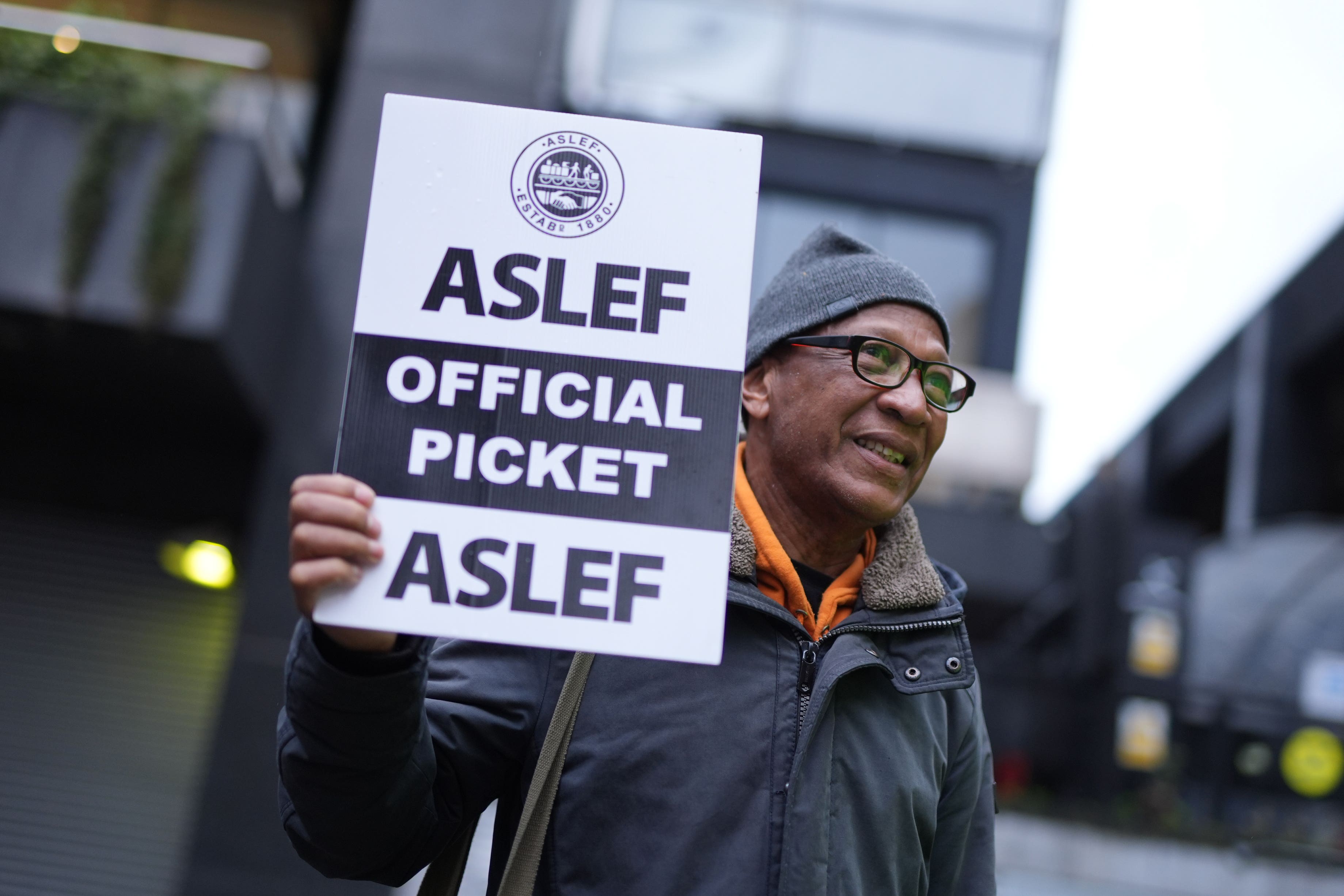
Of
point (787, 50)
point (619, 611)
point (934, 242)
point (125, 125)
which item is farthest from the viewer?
point (934, 242)

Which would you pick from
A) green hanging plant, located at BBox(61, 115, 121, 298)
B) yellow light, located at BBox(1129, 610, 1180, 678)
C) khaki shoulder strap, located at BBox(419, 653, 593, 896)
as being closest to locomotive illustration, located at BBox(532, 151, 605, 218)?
khaki shoulder strap, located at BBox(419, 653, 593, 896)

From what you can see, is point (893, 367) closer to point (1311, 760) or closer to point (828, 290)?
point (828, 290)

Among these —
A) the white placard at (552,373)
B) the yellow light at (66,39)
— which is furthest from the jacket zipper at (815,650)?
the yellow light at (66,39)

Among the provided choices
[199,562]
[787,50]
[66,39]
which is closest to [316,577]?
[66,39]

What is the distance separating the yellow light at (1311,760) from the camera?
12914mm

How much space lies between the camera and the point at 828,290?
236 cm

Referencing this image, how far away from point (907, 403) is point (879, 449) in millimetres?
100

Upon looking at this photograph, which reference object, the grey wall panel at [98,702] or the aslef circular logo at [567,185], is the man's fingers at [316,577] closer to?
the aslef circular logo at [567,185]

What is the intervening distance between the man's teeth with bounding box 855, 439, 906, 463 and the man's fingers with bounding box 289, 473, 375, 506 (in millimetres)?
927

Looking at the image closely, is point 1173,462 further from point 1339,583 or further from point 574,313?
point 574,313

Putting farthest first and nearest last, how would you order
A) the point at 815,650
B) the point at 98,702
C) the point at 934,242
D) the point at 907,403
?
the point at 934,242 < the point at 98,702 < the point at 907,403 < the point at 815,650

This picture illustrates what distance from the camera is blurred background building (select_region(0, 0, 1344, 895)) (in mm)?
7574

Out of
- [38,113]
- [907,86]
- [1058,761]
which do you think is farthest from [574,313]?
[1058,761]

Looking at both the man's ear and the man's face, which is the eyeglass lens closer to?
the man's face
